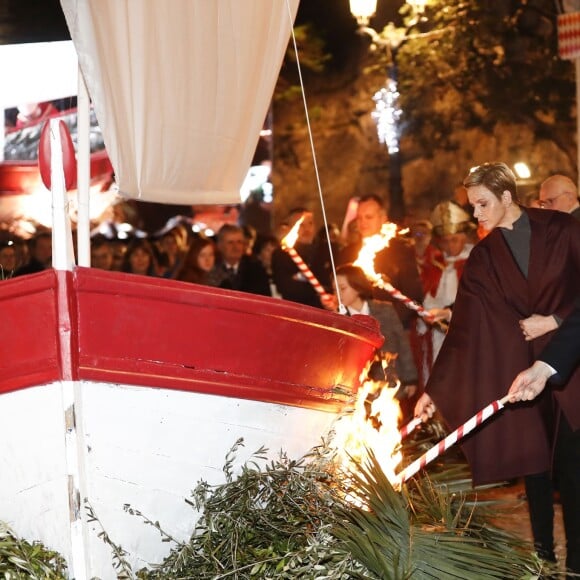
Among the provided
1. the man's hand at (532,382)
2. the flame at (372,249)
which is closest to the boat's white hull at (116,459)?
the man's hand at (532,382)

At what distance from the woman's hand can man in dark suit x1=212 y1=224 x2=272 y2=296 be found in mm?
4768

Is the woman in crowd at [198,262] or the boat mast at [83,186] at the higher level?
the woman in crowd at [198,262]

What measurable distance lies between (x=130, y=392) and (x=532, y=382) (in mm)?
1799

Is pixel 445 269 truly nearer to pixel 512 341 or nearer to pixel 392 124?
pixel 512 341

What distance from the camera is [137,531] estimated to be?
15.6ft

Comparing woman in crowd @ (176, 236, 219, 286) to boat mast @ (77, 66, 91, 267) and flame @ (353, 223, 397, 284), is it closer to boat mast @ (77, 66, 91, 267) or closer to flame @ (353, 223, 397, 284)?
flame @ (353, 223, 397, 284)

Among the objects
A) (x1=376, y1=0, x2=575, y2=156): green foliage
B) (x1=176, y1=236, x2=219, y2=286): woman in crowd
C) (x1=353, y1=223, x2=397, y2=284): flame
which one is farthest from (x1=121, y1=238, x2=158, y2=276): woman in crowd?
(x1=376, y1=0, x2=575, y2=156): green foliage

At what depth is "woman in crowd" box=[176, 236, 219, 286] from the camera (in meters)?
10.4

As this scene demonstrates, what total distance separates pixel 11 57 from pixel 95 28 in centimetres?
89

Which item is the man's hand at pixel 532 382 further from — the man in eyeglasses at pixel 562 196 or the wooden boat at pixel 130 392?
the man in eyeglasses at pixel 562 196

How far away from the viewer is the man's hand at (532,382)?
5.02 m

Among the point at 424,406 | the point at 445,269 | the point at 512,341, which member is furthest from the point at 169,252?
the point at 512,341

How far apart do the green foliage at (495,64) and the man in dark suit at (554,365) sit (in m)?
17.6

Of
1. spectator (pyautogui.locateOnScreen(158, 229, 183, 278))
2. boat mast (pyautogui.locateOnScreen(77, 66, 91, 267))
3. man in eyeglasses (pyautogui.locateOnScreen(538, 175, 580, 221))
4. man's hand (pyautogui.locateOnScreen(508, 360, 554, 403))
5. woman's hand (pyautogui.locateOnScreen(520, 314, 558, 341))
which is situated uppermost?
spectator (pyautogui.locateOnScreen(158, 229, 183, 278))
